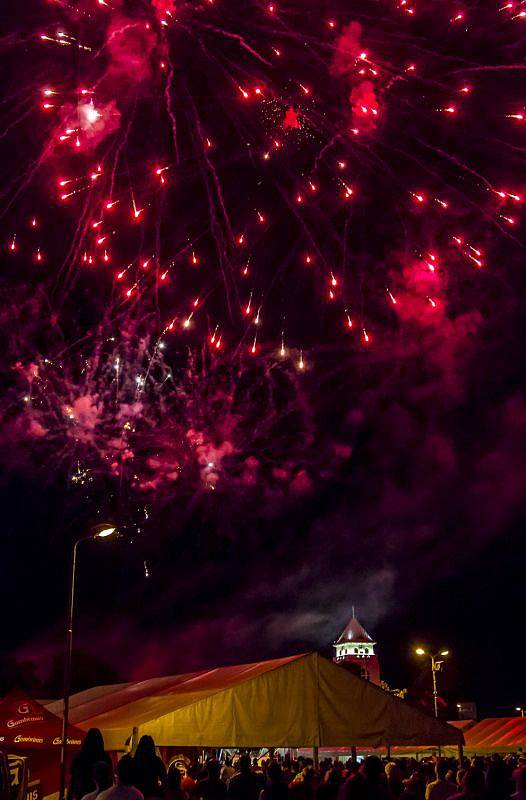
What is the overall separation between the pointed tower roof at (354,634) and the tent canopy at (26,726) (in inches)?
4384

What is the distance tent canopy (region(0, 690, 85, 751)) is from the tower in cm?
10688

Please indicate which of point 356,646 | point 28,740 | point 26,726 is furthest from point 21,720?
point 356,646

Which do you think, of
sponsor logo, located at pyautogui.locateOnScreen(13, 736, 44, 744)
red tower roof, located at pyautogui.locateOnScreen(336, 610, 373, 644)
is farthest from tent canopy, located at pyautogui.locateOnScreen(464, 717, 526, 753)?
red tower roof, located at pyautogui.locateOnScreen(336, 610, 373, 644)

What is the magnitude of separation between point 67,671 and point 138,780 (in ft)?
35.1

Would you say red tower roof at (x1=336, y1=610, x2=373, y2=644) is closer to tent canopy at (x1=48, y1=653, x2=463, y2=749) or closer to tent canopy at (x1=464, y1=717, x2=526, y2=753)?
tent canopy at (x1=464, y1=717, x2=526, y2=753)

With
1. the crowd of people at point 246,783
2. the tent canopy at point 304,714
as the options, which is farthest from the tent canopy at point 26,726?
the crowd of people at point 246,783

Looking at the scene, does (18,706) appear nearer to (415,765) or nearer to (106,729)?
(106,729)

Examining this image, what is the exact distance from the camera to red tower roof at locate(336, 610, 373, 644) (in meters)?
121

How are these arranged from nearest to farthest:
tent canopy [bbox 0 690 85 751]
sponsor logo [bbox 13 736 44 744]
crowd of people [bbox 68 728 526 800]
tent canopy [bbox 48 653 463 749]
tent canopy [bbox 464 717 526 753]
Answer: crowd of people [bbox 68 728 526 800] → tent canopy [bbox 48 653 463 749] → tent canopy [bbox 0 690 85 751] → sponsor logo [bbox 13 736 44 744] → tent canopy [bbox 464 717 526 753]

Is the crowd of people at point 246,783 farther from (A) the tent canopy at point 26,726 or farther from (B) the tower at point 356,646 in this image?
(B) the tower at point 356,646

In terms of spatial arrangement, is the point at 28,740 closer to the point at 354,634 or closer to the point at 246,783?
the point at 246,783

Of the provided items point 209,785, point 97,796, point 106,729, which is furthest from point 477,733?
point 97,796

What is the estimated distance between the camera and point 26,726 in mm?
14883

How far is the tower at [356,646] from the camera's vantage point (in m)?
117
